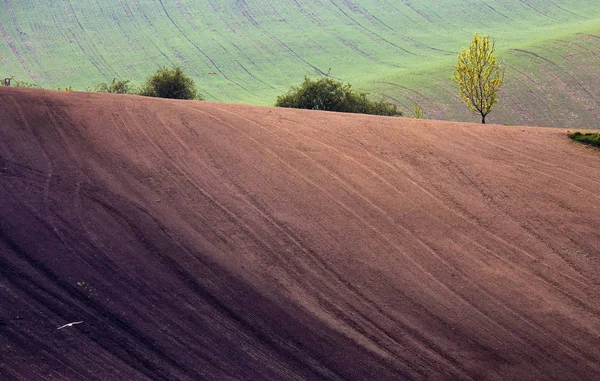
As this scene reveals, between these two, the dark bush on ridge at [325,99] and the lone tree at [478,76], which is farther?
the dark bush on ridge at [325,99]

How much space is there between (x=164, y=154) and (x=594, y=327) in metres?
13.0

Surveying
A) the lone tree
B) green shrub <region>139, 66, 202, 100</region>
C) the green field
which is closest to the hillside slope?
the lone tree

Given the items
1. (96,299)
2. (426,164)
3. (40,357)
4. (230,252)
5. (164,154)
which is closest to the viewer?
(40,357)

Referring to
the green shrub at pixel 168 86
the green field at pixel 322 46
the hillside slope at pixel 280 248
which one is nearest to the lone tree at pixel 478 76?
the hillside slope at pixel 280 248

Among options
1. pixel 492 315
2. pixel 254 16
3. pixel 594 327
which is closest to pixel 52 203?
pixel 492 315

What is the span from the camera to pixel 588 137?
1156 inches

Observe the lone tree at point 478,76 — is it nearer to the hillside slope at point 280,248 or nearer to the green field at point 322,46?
the hillside slope at point 280,248

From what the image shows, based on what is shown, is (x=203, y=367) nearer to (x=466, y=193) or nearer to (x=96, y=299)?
(x=96, y=299)

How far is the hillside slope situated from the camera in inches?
707

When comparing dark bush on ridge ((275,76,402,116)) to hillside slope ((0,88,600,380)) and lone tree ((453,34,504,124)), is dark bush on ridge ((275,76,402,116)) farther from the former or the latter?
hillside slope ((0,88,600,380))

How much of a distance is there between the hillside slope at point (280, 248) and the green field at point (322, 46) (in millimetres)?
34458

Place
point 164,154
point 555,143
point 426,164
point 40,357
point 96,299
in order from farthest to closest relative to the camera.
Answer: point 555,143, point 426,164, point 164,154, point 96,299, point 40,357

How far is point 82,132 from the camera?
2497cm

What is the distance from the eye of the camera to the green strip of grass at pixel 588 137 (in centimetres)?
2902
